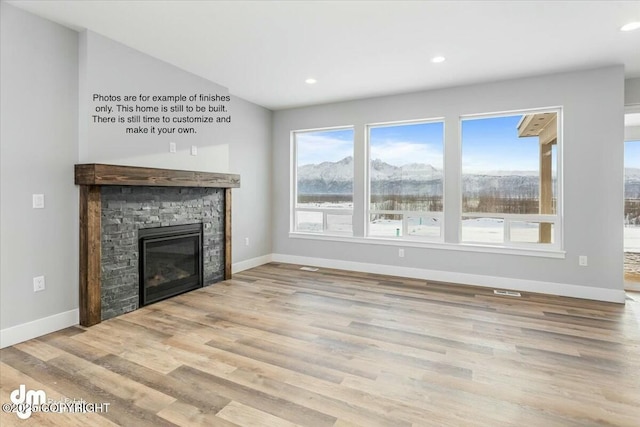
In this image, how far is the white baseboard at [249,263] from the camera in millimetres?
5199

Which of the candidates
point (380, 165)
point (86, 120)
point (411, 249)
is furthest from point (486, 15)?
point (86, 120)

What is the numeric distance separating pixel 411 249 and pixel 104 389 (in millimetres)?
4009

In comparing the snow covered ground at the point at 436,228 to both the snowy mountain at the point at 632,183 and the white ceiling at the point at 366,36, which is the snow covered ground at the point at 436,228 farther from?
the white ceiling at the point at 366,36

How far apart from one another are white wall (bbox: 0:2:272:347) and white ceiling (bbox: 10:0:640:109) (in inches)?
7.9

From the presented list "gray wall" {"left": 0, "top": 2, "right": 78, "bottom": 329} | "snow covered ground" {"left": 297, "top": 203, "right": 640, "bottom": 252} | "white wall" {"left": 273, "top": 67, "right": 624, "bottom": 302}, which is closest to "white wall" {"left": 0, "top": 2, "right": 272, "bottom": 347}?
"gray wall" {"left": 0, "top": 2, "right": 78, "bottom": 329}

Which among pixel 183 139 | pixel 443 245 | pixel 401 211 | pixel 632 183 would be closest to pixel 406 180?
pixel 401 211

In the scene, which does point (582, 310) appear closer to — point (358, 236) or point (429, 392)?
point (429, 392)

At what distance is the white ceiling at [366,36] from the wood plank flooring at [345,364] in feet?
8.97

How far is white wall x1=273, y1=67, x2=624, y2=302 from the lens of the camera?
3.83 meters

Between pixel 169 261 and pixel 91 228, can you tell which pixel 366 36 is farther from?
pixel 169 261

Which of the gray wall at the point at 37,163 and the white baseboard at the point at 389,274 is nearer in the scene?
the gray wall at the point at 37,163

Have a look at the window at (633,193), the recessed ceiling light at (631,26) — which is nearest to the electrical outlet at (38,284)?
the recessed ceiling light at (631,26)

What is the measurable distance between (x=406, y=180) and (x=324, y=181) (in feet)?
4.63

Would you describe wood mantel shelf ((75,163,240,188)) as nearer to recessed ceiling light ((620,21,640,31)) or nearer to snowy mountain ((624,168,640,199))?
recessed ceiling light ((620,21,640,31))
